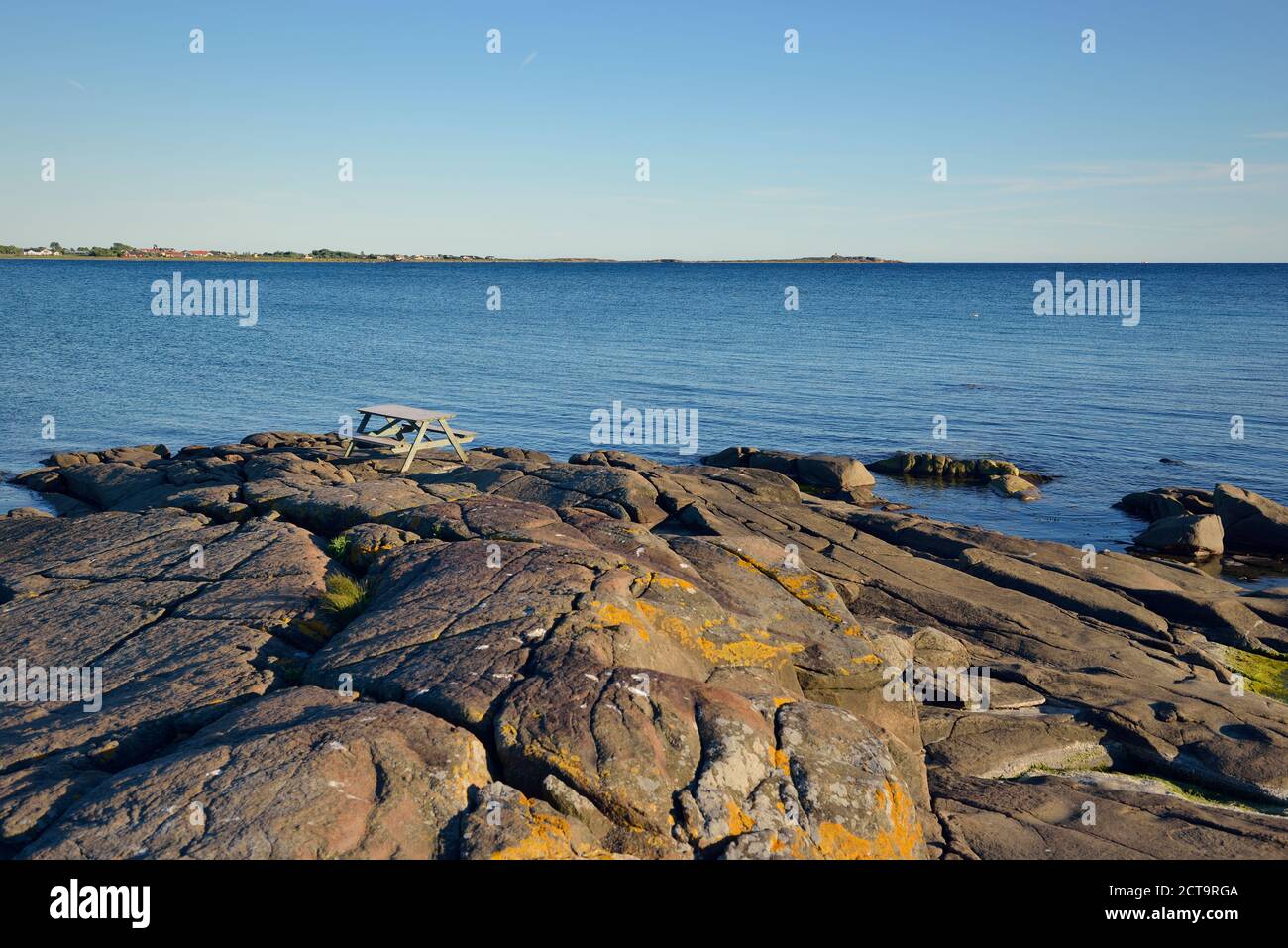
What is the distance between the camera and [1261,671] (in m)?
14.4

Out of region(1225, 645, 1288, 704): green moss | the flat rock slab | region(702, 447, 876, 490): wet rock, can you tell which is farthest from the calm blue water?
the flat rock slab

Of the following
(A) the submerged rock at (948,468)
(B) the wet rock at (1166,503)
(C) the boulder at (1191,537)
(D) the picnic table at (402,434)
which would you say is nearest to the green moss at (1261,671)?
(C) the boulder at (1191,537)

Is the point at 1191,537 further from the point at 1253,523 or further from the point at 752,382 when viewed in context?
the point at 752,382

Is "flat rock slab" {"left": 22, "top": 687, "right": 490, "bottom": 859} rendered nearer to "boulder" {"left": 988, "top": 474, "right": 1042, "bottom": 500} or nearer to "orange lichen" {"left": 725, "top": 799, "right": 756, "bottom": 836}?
"orange lichen" {"left": 725, "top": 799, "right": 756, "bottom": 836}

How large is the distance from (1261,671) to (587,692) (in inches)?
477

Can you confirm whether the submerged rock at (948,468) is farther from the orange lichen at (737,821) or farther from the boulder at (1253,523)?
the orange lichen at (737,821)

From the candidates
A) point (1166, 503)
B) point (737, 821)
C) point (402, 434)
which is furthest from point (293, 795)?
point (1166, 503)

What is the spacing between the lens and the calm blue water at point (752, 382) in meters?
31.0

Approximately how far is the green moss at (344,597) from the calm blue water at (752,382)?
56.3ft

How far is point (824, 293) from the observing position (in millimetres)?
134875

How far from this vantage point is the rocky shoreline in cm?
615

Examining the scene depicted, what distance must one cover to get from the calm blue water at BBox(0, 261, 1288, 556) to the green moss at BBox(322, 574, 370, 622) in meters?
17.1

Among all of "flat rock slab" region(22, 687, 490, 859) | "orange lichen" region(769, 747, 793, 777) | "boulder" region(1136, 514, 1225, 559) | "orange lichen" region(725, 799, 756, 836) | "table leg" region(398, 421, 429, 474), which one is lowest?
"boulder" region(1136, 514, 1225, 559)

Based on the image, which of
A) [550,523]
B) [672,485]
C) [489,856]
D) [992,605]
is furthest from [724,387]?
[489,856]
